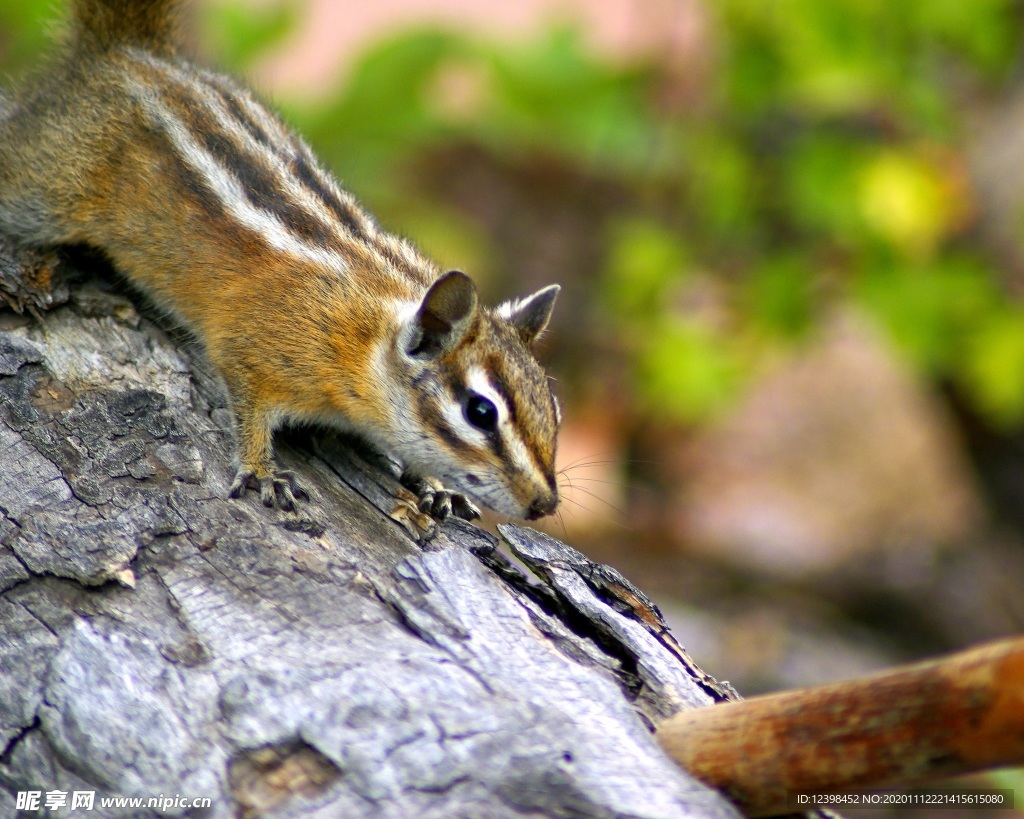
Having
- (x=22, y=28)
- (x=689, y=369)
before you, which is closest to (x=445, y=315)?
(x=689, y=369)

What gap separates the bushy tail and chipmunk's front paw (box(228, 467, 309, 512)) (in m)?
1.94

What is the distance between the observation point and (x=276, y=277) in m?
3.45

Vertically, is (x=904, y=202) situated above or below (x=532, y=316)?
above

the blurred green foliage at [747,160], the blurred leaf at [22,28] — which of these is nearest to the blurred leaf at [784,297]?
the blurred green foliage at [747,160]

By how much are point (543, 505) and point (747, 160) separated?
11.5 ft

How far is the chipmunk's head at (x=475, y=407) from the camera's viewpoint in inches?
121

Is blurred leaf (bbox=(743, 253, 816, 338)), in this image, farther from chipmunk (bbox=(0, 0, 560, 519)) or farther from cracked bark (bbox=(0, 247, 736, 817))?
cracked bark (bbox=(0, 247, 736, 817))

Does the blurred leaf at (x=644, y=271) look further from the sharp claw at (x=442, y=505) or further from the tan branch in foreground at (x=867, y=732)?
the tan branch in foreground at (x=867, y=732)

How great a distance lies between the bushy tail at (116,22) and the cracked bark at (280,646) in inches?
57.9

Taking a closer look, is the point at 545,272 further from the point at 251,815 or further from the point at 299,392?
the point at 251,815

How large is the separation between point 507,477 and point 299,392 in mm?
710

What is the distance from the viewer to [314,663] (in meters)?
2.08

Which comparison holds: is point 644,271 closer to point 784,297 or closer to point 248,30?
point 784,297

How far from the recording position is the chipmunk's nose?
3078mm
